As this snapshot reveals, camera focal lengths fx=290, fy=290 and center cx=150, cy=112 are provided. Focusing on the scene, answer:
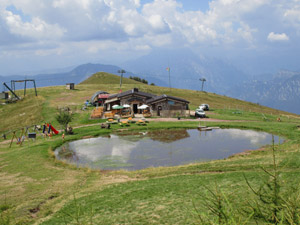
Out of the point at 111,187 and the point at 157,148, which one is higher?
the point at 157,148

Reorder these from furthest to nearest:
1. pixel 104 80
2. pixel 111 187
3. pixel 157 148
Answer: pixel 104 80, pixel 157 148, pixel 111 187

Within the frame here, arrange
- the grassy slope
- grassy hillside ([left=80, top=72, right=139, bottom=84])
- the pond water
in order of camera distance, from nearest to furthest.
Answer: the grassy slope
the pond water
grassy hillside ([left=80, top=72, right=139, bottom=84])

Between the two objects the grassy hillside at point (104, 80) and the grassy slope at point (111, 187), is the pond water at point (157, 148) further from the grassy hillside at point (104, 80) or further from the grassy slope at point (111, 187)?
the grassy hillside at point (104, 80)

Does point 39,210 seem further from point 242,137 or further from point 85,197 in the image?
point 242,137

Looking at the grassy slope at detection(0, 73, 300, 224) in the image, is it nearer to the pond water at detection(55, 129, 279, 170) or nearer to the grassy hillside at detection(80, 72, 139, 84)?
the pond water at detection(55, 129, 279, 170)

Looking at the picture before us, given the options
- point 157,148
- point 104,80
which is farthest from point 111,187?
point 104,80

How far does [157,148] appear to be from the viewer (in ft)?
129

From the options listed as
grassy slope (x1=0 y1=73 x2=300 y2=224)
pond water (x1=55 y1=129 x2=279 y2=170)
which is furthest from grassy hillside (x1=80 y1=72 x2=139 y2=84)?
grassy slope (x1=0 y1=73 x2=300 y2=224)

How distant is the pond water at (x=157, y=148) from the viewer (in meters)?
33.6

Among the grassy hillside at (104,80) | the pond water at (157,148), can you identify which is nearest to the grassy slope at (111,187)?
the pond water at (157,148)

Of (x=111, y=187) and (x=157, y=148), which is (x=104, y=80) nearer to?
(x=157, y=148)

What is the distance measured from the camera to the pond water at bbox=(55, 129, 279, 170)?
3362 centimetres

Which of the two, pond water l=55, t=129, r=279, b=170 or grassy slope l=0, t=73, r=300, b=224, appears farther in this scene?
pond water l=55, t=129, r=279, b=170

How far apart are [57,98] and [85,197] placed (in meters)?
72.1
